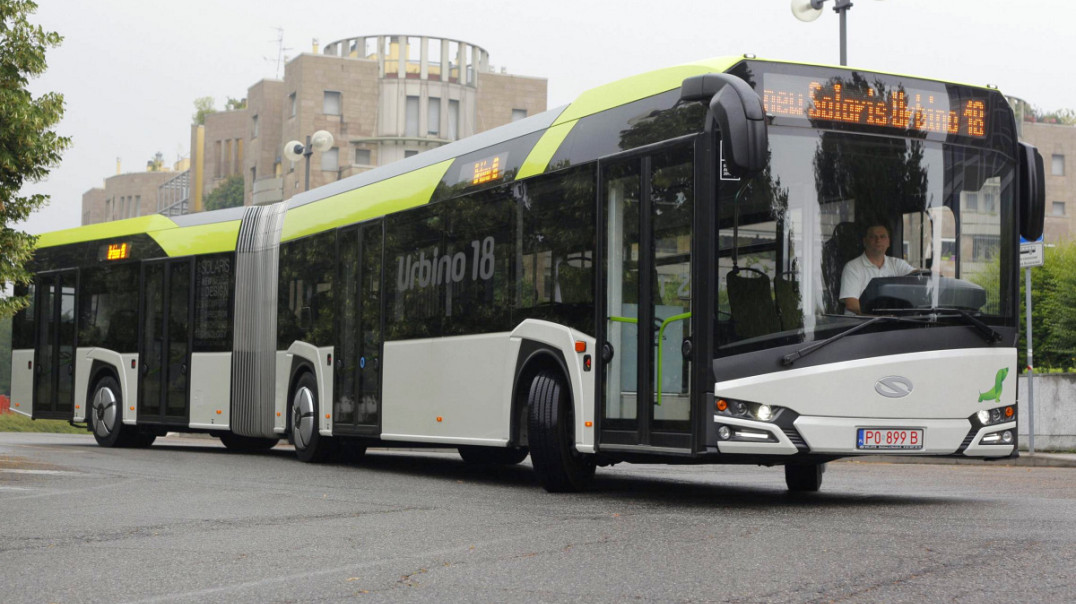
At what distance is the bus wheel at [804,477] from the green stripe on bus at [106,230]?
463 inches

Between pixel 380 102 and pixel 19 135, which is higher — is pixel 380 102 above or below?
above

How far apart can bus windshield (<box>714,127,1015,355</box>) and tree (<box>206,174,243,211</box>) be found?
303 ft

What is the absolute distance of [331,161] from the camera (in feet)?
282

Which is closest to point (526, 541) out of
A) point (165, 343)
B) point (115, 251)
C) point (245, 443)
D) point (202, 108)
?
point (165, 343)

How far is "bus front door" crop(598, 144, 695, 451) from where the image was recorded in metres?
10.9

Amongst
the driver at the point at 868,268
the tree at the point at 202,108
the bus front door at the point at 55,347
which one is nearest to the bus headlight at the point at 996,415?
the driver at the point at 868,268

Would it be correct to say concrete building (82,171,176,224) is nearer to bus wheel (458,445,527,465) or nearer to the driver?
bus wheel (458,445,527,465)

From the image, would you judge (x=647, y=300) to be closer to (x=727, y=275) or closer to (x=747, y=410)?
(x=727, y=275)

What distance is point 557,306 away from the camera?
1252cm

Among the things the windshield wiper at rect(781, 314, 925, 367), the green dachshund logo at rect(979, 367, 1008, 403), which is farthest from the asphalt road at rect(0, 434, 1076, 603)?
the windshield wiper at rect(781, 314, 925, 367)

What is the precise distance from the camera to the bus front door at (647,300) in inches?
431

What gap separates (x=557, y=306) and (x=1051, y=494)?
457 cm

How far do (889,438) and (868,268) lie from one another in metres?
1.21

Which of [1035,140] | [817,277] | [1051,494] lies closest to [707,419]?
[817,277]
